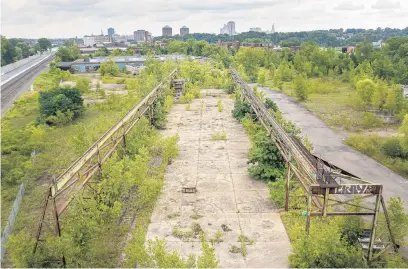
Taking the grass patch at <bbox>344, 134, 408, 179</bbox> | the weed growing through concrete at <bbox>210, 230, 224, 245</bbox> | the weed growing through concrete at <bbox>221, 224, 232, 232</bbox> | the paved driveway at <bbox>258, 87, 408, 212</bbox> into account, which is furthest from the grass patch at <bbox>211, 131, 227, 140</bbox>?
the weed growing through concrete at <bbox>210, 230, 224, 245</bbox>

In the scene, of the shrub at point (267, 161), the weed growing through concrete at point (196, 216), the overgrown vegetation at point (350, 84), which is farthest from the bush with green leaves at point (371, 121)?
the weed growing through concrete at point (196, 216)

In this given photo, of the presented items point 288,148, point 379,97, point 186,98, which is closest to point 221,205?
point 288,148

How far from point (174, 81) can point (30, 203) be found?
26.6 m

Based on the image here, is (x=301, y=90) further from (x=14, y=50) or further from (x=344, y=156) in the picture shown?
(x=14, y=50)

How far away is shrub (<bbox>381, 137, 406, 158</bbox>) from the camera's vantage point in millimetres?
21906

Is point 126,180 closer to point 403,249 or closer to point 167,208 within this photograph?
point 167,208

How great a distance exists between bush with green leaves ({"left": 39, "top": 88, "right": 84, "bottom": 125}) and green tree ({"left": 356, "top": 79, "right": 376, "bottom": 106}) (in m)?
25.9

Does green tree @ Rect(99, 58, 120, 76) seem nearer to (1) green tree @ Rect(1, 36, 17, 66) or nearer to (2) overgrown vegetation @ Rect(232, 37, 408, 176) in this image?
(2) overgrown vegetation @ Rect(232, 37, 408, 176)

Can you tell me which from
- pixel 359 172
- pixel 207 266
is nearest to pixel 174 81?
pixel 359 172

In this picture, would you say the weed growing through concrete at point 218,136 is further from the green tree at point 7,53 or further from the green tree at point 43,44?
the green tree at point 43,44

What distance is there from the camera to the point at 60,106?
102 feet

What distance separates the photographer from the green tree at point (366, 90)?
33.1 meters

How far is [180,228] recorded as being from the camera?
1364 centimetres

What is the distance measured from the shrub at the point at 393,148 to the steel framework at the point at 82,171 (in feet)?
50.1
